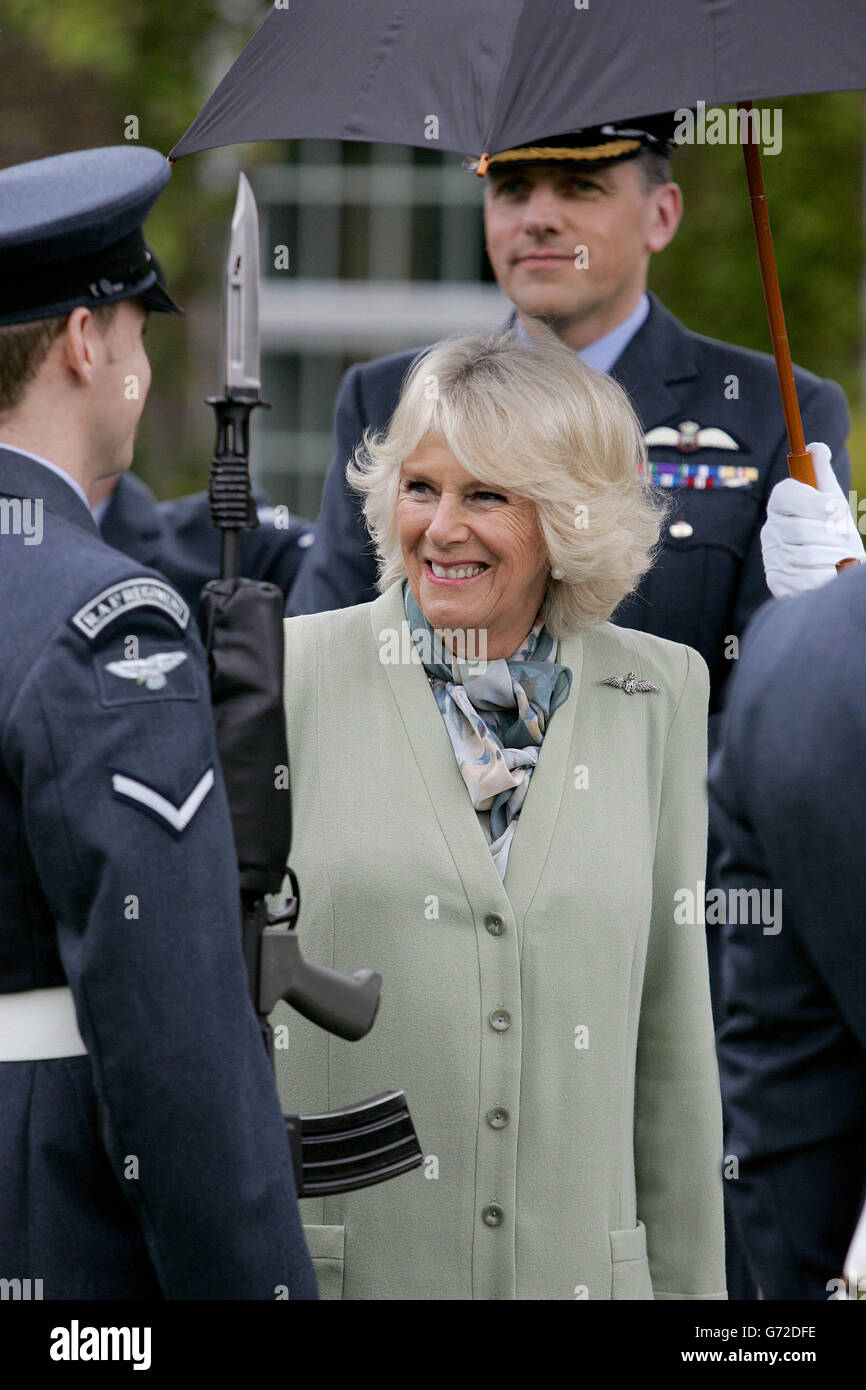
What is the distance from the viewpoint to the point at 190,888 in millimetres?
2188

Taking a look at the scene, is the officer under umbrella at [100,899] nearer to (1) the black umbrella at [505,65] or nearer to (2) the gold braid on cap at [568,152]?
(1) the black umbrella at [505,65]

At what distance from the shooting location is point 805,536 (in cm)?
321

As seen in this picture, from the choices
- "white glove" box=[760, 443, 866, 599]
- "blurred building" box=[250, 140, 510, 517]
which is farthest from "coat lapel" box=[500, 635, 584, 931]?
"blurred building" box=[250, 140, 510, 517]

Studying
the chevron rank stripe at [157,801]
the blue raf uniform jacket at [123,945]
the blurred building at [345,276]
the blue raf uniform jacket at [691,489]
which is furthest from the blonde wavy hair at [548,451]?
the blurred building at [345,276]

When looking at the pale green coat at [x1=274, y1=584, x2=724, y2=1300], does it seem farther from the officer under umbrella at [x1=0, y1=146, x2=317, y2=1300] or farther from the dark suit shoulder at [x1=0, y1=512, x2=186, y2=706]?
the dark suit shoulder at [x1=0, y1=512, x2=186, y2=706]

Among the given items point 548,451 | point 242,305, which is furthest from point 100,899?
point 548,451

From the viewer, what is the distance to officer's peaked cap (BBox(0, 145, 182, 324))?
2.33 m

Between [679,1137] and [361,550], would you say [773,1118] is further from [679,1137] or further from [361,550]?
[361,550]

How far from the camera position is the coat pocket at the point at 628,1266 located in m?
2.88

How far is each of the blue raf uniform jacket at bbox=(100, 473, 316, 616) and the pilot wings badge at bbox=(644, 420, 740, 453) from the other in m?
1.74

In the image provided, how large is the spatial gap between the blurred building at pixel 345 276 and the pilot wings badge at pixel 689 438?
11583mm

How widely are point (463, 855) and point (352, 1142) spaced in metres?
0.47

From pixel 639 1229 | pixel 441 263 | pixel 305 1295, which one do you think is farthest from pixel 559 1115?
pixel 441 263

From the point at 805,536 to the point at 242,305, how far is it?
1199 millimetres
